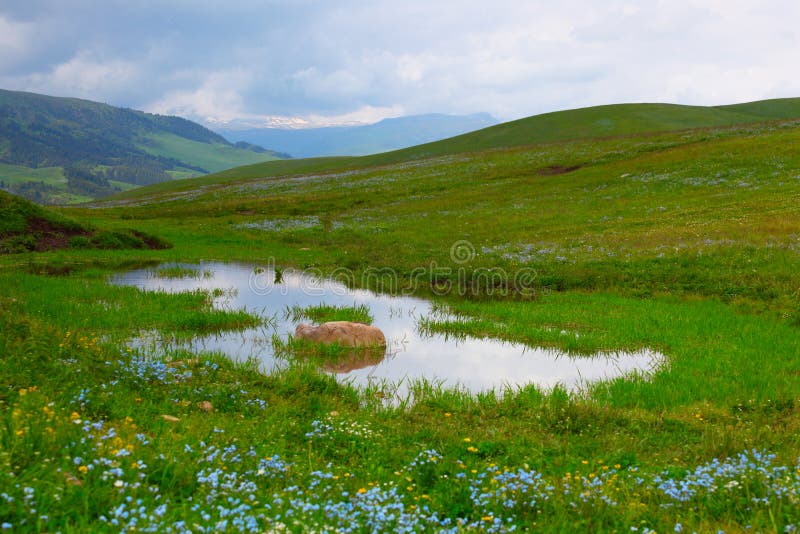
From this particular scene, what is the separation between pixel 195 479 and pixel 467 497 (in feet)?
11.0

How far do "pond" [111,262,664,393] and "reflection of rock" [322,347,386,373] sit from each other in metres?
0.03

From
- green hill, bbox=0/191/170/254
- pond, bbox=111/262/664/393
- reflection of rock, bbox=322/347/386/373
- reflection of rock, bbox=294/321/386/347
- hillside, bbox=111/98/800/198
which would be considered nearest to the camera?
pond, bbox=111/262/664/393

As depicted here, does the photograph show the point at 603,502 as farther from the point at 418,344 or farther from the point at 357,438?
the point at 418,344

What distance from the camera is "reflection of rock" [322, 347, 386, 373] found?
13.8 m

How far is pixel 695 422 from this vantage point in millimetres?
9469

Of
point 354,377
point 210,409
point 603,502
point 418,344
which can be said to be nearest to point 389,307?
point 418,344

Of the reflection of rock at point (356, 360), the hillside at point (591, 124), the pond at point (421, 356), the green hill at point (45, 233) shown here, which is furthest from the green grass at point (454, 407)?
the hillside at point (591, 124)

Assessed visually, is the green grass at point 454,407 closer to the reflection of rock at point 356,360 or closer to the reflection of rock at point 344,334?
the reflection of rock at point 356,360

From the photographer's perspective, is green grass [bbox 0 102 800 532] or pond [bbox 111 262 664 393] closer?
green grass [bbox 0 102 800 532]

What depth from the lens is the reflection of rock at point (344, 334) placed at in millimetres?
15227

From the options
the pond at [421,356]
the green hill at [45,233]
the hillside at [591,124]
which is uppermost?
the hillside at [591,124]

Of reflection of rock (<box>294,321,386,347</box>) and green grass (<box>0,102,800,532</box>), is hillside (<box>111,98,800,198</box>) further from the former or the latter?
reflection of rock (<box>294,321,386,347</box>)

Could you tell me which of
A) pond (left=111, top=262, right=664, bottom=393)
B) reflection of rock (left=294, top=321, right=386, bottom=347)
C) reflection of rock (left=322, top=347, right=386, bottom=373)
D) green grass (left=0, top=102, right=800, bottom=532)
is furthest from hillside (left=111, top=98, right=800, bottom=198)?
reflection of rock (left=322, top=347, right=386, bottom=373)

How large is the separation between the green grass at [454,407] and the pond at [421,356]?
682 millimetres
